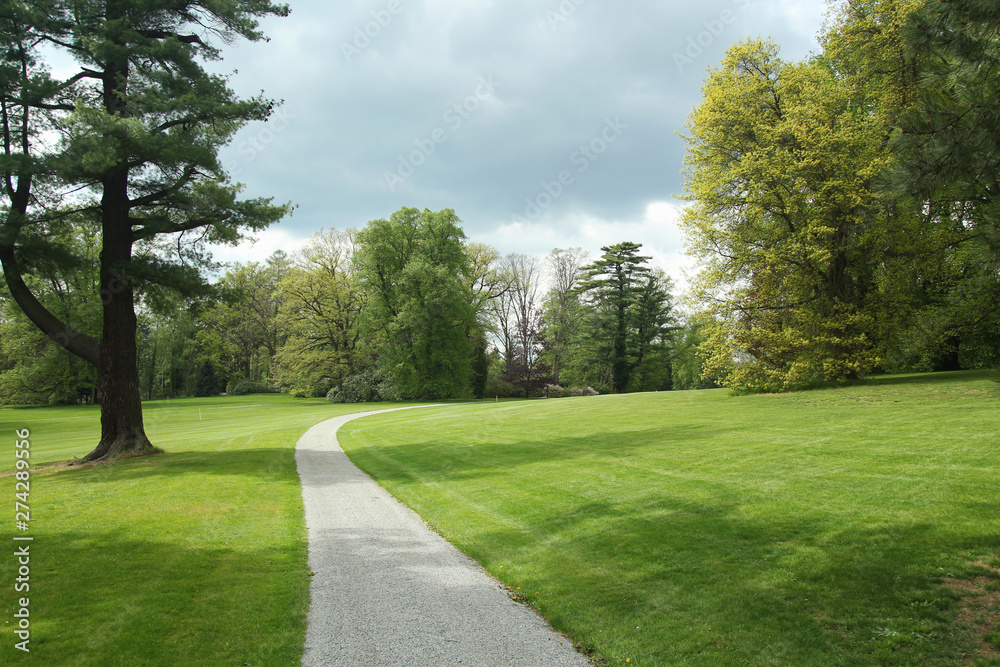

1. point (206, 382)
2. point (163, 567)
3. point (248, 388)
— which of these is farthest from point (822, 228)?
point (206, 382)

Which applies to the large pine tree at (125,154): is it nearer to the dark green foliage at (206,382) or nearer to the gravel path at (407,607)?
the gravel path at (407,607)

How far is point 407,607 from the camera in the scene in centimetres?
461

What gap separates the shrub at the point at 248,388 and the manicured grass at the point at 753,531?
49.5 m

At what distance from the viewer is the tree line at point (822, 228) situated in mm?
17406

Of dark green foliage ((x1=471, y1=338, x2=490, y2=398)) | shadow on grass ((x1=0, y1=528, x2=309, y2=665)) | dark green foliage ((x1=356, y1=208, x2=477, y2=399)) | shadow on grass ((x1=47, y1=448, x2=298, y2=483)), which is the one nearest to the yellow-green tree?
shadow on grass ((x1=47, y1=448, x2=298, y2=483))

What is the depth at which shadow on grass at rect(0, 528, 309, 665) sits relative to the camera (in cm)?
390

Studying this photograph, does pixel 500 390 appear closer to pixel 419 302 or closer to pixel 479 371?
pixel 479 371

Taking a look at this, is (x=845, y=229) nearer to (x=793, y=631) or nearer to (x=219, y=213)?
(x=793, y=631)

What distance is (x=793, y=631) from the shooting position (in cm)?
384

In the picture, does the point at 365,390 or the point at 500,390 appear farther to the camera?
the point at 500,390

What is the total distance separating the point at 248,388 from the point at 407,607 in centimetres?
5732

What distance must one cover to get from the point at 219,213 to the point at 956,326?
23879 mm

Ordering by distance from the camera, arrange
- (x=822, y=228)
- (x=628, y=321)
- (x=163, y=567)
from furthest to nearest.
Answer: (x=628, y=321), (x=822, y=228), (x=163, y=567)

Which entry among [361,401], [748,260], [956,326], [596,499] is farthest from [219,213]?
[361,401]
